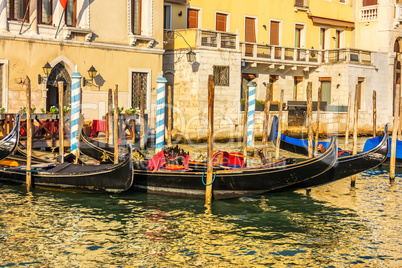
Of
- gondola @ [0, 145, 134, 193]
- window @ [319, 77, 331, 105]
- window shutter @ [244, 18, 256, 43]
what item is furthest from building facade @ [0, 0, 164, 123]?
window @ [319, 77, 331, 105]

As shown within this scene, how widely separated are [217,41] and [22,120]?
7.17 meters

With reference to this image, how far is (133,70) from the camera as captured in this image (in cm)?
1766

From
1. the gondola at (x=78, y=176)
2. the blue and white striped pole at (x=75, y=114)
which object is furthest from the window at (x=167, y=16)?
the gondola at (x=78, y=176)

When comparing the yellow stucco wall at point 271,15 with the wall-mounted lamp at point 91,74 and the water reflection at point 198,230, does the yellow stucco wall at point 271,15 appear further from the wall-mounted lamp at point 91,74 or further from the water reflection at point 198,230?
the water reflection at point 198,230

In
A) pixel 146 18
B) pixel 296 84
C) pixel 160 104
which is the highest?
pixel 146 18

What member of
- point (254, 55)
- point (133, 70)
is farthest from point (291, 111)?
point (133, 70)

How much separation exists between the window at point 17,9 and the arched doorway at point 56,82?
1531mm

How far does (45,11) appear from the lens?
15.9 m

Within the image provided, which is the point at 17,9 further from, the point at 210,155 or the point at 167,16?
the point at 210,155

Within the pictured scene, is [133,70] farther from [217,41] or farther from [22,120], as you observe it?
[22,120]

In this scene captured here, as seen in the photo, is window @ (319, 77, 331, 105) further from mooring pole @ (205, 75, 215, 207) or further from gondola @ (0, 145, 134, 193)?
gondola @ (0, 145, 134, 193)

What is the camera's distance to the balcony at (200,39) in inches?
741

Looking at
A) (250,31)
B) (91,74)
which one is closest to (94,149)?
(91,74)

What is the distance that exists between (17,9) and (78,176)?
19.7 ft
